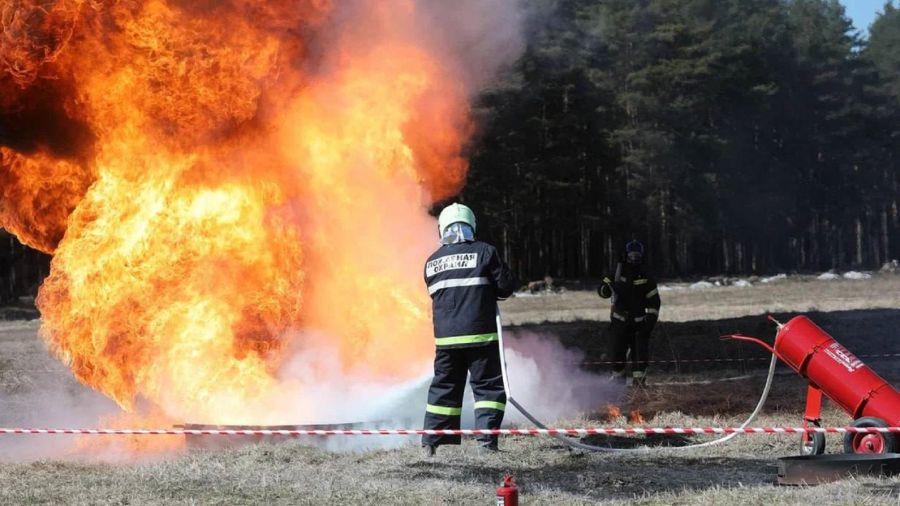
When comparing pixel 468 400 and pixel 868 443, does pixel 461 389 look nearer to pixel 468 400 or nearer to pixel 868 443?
pixel 468 400

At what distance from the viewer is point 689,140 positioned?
47938 mm

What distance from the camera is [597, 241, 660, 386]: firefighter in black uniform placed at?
12359 millimetres

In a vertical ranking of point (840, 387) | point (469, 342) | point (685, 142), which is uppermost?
point (685, 142)

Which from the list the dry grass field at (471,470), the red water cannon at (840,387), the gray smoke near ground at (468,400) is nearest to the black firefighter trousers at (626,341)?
the gray smoke near ground at (468,400)

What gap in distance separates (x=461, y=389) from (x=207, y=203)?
3644 millimetres

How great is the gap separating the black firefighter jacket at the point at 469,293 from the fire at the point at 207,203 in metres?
2.46

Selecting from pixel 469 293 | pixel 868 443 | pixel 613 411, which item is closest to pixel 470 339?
pixel 469 293

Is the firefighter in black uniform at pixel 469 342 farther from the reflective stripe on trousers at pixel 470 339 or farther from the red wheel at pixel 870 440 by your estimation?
the red wheel at pixel 870 440

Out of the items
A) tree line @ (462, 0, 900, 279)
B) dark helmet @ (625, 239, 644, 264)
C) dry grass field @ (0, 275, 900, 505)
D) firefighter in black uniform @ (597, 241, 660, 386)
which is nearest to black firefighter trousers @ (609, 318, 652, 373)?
firefighter in black uniform @ (597, 241, 660, 386)

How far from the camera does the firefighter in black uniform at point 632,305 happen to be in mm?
12359

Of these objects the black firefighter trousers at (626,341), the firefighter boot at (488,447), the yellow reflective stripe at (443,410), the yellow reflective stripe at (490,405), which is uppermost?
the black firefighter trousers at (626,341)

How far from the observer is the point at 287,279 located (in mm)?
10117

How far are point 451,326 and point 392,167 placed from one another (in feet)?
12.8

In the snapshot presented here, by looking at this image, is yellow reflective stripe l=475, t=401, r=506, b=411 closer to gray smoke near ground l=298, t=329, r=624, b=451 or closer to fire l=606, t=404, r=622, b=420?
gray smoke near ground l=298, t=329, r=624, b=451
